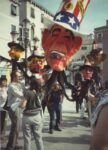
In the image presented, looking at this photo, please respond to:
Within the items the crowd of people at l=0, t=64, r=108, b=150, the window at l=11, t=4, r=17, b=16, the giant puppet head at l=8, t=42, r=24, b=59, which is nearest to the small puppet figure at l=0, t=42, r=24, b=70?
the giant puppet head at l=8, t=42, r=24, b=59

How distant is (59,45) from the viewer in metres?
3.78

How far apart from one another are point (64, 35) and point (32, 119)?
9.57 ft

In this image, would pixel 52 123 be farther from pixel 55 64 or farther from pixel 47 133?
pixel 55 64

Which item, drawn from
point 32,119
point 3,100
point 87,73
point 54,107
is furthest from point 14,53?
point 54,107

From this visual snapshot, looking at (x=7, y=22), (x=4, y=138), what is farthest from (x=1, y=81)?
(x=7, y=22)

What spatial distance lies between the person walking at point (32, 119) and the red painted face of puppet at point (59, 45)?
2.61 metres

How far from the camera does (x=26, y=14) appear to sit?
135 feet

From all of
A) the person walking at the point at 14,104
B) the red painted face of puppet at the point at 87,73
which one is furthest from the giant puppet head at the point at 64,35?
the person walking at the point at 14,104

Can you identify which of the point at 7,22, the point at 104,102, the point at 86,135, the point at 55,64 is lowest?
the point at 86,135

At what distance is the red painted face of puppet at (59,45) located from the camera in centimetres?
377

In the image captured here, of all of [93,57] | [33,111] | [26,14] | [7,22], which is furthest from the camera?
[26,14]

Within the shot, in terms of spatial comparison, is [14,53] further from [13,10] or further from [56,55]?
[13,10]

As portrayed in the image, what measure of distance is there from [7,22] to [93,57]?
28746 mm

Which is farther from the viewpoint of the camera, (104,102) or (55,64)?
(55,64)
